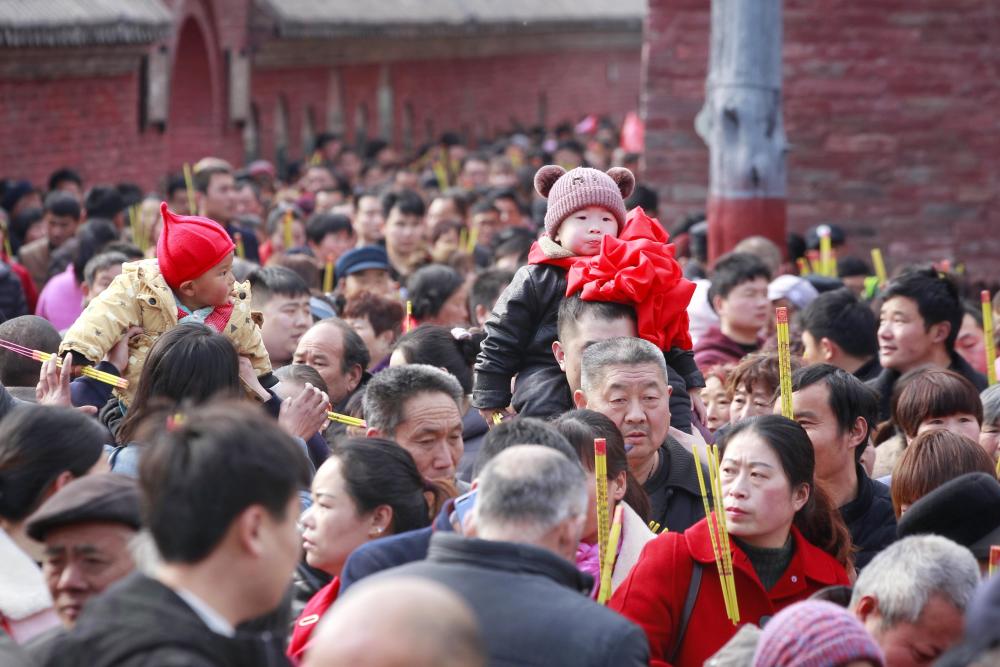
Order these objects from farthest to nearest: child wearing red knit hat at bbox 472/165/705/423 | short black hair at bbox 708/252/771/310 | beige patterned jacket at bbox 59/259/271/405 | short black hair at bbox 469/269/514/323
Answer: short black hair at bbox 469/269/514/323, short black hair at bbox 708/252/771/310, child wearing red knit hat at bbox 472/165/705/423, beige patterned jacket at bbox 59/259/271/405

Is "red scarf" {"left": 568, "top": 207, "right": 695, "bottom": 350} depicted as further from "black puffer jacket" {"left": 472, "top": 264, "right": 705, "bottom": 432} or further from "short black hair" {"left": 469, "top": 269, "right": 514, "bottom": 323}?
"short black hair" {"left": 469, "top": 269, "right": 514, "bottom": 323}

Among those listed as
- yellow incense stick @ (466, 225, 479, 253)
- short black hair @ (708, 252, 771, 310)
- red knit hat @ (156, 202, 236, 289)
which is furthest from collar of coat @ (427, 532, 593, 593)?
yellow incense stick @ (466, 225, 479, 253)

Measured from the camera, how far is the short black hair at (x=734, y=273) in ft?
26.5

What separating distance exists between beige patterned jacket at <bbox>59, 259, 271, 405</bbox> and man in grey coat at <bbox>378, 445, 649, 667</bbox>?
2.03 meters

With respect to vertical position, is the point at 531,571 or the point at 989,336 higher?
the point at 531,571

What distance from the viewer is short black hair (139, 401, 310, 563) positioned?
302 cm

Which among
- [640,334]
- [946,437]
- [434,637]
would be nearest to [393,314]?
[640,334]

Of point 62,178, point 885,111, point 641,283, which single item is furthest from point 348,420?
point 885,111

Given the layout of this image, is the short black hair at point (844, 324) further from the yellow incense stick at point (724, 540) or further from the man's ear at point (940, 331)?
the yellow incense stick at point (724, 540)

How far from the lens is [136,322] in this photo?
18.6 ft

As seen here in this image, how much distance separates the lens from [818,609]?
3.50 metres

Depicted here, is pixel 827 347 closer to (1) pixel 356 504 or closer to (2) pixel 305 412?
(2) pixel 305 412

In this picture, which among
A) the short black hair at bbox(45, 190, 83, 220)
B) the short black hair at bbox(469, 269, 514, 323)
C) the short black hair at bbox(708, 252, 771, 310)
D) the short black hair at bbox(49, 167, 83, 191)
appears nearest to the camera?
the short black hair at bbox(708, 252, 771, 310)

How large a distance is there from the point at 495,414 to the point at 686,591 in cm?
166
